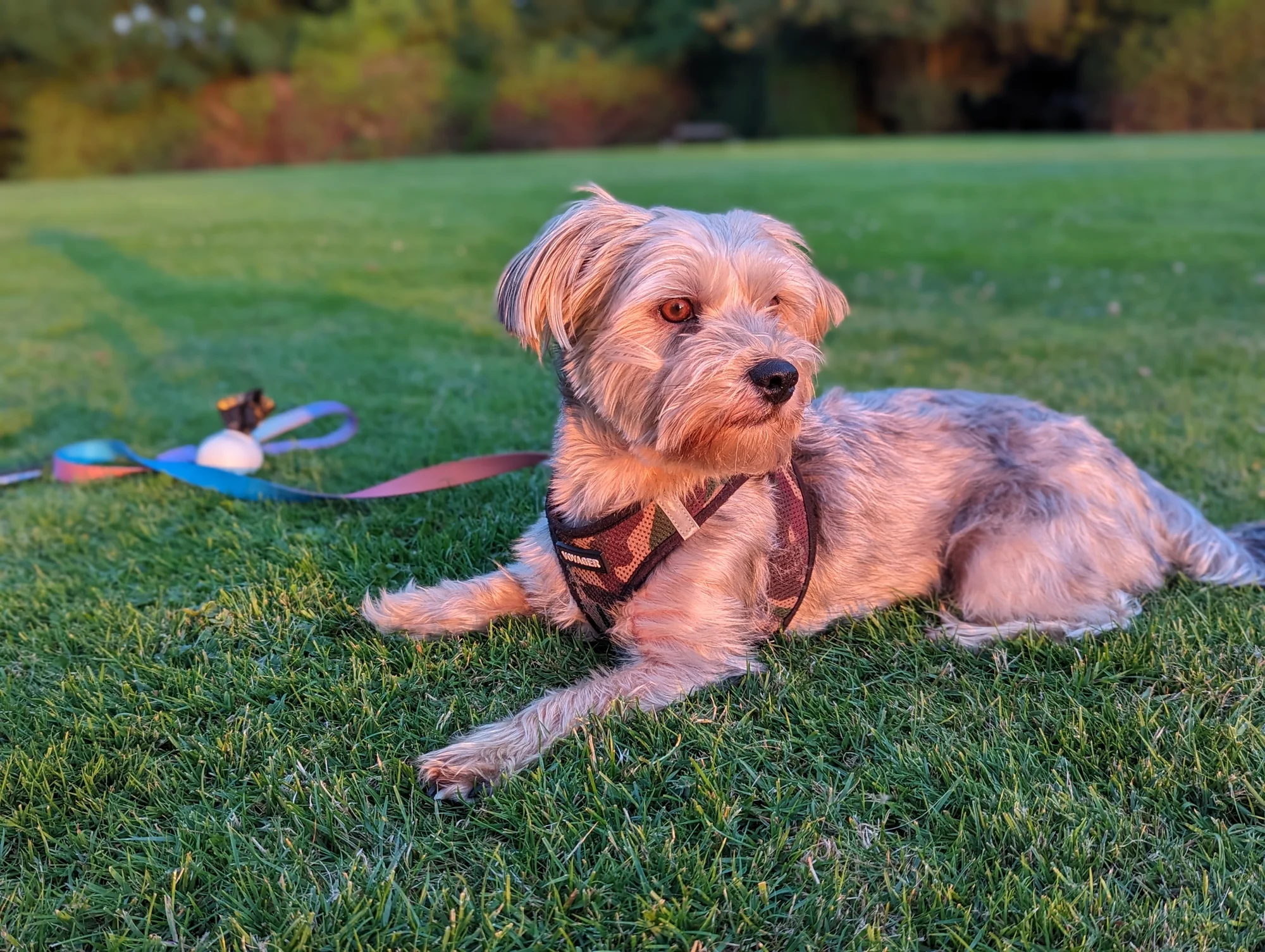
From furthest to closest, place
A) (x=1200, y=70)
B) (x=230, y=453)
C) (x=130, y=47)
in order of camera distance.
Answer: (x=130, y=47)
(x=1200, y=70)
(x=230, y=453)

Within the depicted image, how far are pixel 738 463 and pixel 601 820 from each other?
4.04 ft

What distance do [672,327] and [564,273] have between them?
15.8 inches

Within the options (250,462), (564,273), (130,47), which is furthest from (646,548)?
(130,47)

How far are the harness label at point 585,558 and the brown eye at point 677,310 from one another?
2.71ft

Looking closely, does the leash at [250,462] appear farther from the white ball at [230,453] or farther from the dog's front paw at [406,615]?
the dog's front paw at [406,615]

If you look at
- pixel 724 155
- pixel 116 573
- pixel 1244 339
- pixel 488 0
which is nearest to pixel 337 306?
pixel 116 573

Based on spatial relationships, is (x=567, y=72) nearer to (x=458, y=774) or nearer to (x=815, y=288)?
(x=815, y=288)

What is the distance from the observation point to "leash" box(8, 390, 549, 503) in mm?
4711

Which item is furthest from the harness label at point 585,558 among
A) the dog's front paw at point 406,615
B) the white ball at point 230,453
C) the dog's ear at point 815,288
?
the white ball at point 230,453

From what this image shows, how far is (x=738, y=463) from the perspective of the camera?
3162 mm

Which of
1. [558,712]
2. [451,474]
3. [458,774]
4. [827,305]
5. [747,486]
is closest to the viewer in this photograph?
[458,774]

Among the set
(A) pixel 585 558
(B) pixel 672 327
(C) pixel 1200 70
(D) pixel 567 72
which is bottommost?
(A) pixel 585 558

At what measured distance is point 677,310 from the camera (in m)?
3.19

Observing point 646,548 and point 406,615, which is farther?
point 406,615
